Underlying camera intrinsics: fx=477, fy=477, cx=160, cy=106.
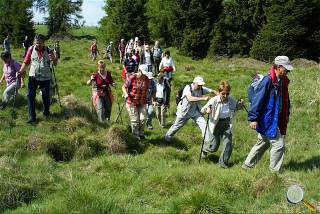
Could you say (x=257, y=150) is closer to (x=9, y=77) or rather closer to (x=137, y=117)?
(x=137, y=117)

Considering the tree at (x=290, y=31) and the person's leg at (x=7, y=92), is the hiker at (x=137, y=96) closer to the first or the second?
the person's leg at (x=7, y=92)

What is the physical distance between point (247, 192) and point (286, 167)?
2.35 meters

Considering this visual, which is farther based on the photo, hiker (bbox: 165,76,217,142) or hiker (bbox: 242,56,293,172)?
hiker (bbox: 165,76,217,142)

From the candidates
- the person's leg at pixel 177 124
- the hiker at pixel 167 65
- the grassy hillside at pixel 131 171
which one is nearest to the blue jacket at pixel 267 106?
the grassy hillside at pixel 131 171

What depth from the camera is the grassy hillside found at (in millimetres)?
6996

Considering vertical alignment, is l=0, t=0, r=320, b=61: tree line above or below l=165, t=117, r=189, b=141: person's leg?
above

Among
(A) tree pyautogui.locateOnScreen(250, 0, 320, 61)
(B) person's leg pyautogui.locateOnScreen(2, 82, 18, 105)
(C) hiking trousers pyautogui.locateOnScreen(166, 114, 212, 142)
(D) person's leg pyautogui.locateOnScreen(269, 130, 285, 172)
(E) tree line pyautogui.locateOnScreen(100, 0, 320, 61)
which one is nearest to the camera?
(D) person's leg pyautogui.locateOnScreen(269, 130, 285, 172)

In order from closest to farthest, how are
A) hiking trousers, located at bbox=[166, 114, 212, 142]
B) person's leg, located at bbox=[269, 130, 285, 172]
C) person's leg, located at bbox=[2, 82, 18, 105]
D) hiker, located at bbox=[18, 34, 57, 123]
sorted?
person's leg, located at bbox=[269, 130, 285, 172] → hiker, located at bbox=[18, 34, 57, 123] → hiking trousers, located at bbox=[166, 114, 212, 142] → person's leg, located at bbox=[2, 82, 18, 105]

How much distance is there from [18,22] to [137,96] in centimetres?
4420

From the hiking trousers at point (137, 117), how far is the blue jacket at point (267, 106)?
4.50 m

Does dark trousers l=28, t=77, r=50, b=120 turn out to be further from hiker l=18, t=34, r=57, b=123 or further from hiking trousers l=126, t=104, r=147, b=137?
hiking trousers l=126, t=104, r=147, b=137

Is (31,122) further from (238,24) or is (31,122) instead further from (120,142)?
(238,24)

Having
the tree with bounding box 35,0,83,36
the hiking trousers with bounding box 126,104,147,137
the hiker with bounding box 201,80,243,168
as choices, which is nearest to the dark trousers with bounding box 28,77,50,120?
the hiking trousers with bounding box 126,104,147,137

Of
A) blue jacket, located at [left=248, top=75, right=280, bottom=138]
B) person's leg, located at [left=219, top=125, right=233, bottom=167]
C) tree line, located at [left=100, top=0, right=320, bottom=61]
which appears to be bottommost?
person's leg, located at [left=219, top=125, right=233, bottom=167]
